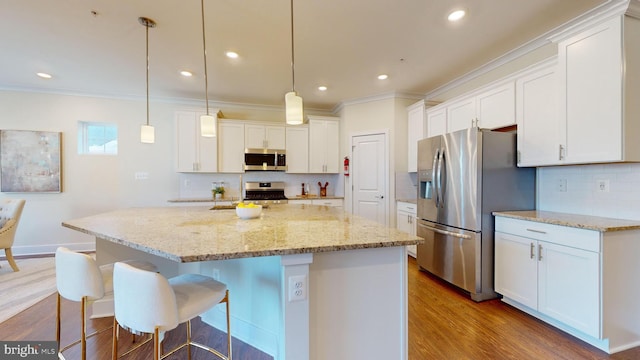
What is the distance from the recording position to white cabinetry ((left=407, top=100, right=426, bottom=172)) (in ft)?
12.9

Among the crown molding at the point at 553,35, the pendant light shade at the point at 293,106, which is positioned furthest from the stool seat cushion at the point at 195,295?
the crown molding at the point at 553,35

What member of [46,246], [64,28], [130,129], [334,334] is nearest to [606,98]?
[334,334]

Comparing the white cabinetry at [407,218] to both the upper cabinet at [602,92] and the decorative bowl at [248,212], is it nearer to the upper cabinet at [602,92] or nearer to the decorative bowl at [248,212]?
the upper cabinet at [602,92]

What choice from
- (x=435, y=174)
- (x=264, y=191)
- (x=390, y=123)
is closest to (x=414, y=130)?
(x=390, y=123)

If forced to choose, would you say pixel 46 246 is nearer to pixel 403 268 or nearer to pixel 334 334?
pixel 334 334

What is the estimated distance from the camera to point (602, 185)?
2.21m

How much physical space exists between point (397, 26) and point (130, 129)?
175 inches

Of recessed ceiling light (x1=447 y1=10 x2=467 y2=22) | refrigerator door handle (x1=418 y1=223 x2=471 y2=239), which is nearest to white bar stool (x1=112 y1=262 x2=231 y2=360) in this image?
refrigerator door handle (x1=418 y1=223 x2=471 y2=239)

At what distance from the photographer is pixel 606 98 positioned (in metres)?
1.91

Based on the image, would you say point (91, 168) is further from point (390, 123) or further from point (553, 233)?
point (553, 233)

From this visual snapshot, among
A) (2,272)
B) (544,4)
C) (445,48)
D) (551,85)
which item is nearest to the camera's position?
(544,4)

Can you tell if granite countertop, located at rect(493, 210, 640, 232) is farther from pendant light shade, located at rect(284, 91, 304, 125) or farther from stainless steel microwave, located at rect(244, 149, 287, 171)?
stainless steel microwave, located at rect(244, 149, 287, 171)

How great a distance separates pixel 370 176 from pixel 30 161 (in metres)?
5.41

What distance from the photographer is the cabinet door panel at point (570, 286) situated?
5.98 feet
